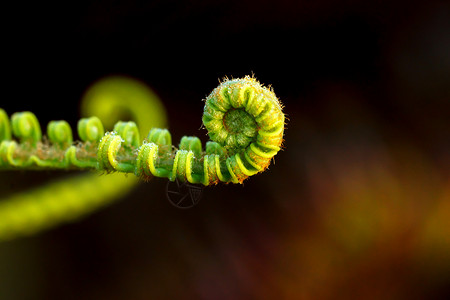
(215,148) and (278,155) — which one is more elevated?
(278,155)

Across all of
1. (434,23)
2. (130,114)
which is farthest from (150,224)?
(434,23)

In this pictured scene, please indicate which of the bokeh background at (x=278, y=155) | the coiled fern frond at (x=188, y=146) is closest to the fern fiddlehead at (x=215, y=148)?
the coiled fern frond at (x=188, y=146)

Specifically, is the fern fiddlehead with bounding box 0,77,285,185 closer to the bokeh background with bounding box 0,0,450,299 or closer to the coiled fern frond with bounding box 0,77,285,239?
the coiled fern frond with bounding box 0,77,285,239

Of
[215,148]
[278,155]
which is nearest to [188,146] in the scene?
[215,148]

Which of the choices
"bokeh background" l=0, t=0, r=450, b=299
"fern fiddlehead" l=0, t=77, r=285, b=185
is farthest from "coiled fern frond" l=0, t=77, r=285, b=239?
"bokeh background" l=0, t=0, r=450, b=299

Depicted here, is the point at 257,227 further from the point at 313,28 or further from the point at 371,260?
the point at 313,28

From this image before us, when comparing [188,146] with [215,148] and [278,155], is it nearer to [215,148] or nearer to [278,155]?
[215,148]

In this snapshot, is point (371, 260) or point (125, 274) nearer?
point (371, 260)
